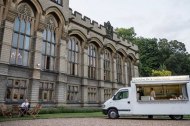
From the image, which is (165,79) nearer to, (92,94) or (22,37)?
(22,37)

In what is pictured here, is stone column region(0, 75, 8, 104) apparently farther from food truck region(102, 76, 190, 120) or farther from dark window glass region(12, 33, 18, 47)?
food truck region(102, 76, 190, 120)

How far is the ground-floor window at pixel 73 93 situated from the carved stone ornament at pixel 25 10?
9.50 metres

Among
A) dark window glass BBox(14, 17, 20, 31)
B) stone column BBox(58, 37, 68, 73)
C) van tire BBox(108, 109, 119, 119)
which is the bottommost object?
van tire BBox(108, 109, 119, 119)

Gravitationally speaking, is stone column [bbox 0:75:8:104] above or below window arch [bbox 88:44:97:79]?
below

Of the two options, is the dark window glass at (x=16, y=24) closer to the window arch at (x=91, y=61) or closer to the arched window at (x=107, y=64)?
the window arch at (x=91, y=61)

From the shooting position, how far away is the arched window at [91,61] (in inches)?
1192

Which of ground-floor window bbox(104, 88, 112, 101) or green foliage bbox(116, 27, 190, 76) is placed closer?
ground-floor window bbox(104, 88, 112, 101)

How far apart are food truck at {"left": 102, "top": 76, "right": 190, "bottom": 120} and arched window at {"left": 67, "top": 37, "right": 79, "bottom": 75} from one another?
33.5 ft

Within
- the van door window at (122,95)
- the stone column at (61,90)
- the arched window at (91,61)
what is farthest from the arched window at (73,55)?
the van door window at (122,95)

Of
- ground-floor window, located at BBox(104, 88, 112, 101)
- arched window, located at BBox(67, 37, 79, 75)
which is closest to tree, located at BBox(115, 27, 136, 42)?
ground-floor window, located at BBox(104, 88, 112, 101)

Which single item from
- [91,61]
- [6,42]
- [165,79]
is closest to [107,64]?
[91,61]

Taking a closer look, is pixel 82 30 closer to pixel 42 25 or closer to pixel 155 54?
pixel 42 25

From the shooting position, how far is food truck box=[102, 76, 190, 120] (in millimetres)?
16547

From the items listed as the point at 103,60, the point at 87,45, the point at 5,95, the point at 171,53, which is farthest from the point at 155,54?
the point at 5,95
